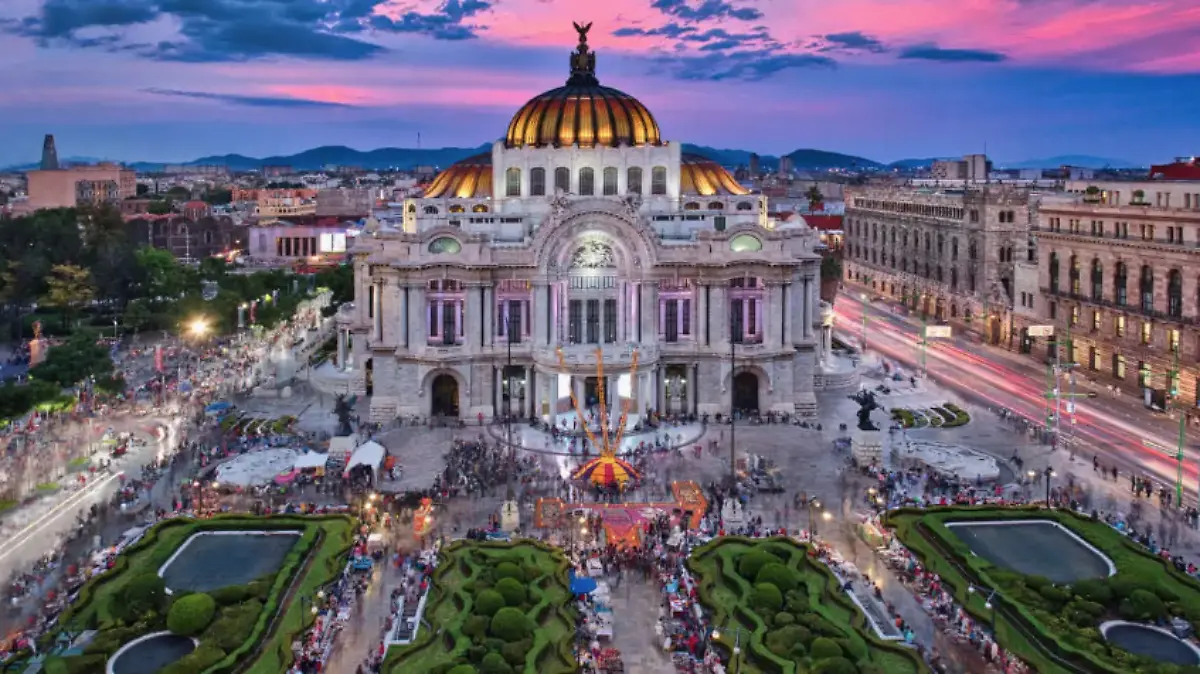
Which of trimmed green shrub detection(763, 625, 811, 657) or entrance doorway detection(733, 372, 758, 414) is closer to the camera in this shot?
trimmed green shrub detection(763, 625, 811, 657)

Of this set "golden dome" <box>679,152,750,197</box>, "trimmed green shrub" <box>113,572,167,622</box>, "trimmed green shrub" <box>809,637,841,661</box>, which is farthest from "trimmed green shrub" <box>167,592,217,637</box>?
"golden dome" <box>679,152,750,197</box>

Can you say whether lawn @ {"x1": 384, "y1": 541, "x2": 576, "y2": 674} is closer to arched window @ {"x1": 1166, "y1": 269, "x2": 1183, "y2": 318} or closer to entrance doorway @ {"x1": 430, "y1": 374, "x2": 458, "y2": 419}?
entrance doorway @ {"x1": 430, "y1": 374, "x2": 458, "y2": 419}

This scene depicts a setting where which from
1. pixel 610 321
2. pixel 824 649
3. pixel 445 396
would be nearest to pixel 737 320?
pixel 610 321

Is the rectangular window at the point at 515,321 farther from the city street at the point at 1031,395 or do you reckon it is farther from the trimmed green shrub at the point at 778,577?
the trimmed green shrub at the point at 778,577

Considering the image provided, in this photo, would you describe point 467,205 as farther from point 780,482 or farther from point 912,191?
point 912,191

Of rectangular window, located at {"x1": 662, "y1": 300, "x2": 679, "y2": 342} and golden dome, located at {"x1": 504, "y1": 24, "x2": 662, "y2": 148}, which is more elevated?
golden dome, located at {"x1": 504, "y1": 24, "x2": 662, "y2": 148}

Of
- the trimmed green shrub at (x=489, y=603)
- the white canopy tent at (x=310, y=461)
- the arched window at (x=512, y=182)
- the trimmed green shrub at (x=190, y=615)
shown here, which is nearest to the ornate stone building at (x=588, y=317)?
the arched window at (x=512, y=182)

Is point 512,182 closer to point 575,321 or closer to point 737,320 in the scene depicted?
point 575,321
